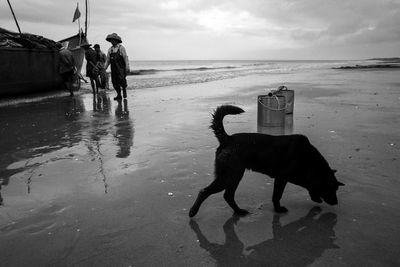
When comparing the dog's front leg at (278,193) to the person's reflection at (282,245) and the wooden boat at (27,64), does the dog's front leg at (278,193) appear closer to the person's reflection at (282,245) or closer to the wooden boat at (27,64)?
the person's reflection at (282,245)

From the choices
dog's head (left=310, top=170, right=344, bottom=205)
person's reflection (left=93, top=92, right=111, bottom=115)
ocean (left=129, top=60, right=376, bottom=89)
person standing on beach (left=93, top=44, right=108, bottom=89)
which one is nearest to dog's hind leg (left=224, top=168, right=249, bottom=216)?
dog's head (left=310, top=170, right=344, bottom=205)

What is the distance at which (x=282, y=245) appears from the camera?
10.3ft

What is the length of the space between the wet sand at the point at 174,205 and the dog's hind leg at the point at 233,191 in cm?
11

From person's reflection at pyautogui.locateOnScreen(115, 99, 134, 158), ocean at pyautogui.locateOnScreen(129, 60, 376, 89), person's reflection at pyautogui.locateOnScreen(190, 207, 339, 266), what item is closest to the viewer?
person's reflection at pyautogui.locateOnScreen(190, 207, 339, 266)

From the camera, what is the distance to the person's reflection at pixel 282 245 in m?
2.92

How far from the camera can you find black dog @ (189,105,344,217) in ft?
11.7

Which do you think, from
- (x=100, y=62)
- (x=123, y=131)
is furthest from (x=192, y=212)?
(x=100, y=62)

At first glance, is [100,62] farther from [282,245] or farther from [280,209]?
[282,245]

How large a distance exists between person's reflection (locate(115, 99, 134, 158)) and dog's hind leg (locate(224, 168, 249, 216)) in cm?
277

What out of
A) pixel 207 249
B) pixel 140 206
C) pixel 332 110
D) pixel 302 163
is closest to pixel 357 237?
pixel 302 163

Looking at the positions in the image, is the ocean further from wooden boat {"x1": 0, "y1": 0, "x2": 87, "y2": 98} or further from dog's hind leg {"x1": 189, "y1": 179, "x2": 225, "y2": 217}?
dog's hind leg {"x1": 189, "y1": 179, "x2": 225, "y2": 217}

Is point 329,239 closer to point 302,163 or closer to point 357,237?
point 357,237

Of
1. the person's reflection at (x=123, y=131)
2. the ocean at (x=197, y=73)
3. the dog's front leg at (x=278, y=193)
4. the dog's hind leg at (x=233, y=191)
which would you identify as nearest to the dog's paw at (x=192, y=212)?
the dog's hind leg at (x=233, y=191)

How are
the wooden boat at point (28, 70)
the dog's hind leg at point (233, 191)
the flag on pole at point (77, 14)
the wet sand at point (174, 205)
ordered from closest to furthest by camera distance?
the wet sand at point (174, 205), the dog's hind leg at point (233, 191), the wooden boat at point (28, 70), the flag on pole at point (77, 14)
